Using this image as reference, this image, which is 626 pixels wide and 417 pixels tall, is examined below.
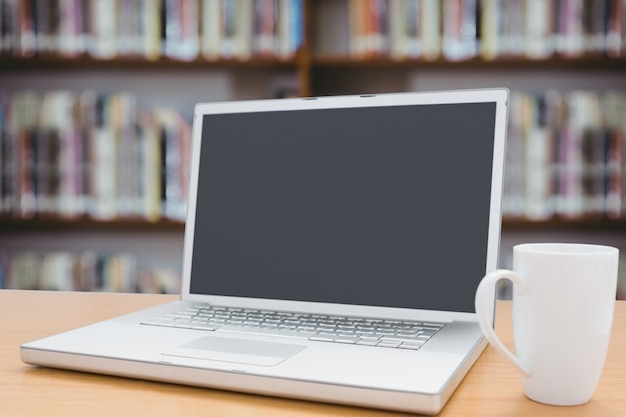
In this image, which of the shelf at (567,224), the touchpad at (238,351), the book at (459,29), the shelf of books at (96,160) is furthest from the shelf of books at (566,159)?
the touchpad at (238,351)

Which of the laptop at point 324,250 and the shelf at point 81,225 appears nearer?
the laptop at point 324,250

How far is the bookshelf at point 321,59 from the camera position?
6.64 ft

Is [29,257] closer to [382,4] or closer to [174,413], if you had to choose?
[382,4]

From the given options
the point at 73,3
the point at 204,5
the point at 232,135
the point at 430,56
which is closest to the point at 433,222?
the point at 232,135

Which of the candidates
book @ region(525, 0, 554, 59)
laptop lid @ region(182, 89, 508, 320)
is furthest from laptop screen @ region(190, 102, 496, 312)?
book @ region(525, 0, 554, 59)

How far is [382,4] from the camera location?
6.70ft

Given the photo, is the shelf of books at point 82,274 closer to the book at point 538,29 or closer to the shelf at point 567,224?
the shelf at point 567,224

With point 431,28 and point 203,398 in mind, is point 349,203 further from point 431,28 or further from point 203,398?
point 431,28

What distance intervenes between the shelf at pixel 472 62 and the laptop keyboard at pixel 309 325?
4.70 feet

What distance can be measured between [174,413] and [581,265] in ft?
1.09

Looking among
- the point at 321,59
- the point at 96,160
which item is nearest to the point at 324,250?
the point at 321,59

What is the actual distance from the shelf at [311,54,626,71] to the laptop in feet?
4.20

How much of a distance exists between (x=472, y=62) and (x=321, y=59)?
48 centimetres

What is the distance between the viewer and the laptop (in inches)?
22.7
